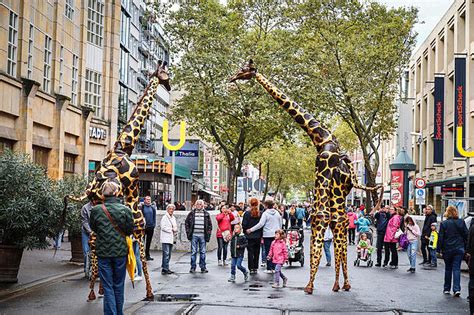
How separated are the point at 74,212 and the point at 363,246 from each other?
30.0 feet

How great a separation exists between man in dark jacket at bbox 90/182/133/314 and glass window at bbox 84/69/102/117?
2816 cm

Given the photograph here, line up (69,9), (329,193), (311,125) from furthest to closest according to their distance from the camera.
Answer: (69,9), (311,125), (329,193)

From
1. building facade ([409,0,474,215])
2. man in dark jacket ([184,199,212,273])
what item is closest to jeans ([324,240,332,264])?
man in dark jacket ([184,199,212,273])

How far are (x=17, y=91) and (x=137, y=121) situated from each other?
13289 mm

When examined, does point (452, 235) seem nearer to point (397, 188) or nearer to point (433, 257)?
point (433, 257)

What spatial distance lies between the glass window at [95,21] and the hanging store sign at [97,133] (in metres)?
4.53

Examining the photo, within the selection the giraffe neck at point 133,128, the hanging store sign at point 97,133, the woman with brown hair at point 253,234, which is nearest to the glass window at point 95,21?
the hanging store sign at point 97,133

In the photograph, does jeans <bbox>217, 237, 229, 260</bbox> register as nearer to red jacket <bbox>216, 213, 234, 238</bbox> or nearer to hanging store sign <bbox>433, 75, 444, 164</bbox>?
red jacket <bbox>216, 213, 234, 238</bbox>

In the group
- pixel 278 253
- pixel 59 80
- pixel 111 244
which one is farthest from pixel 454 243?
pixel 59 80

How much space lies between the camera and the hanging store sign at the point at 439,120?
155ft

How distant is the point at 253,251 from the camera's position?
18.9m

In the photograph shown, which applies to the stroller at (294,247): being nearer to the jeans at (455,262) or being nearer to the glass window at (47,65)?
the jeans at (455,262)

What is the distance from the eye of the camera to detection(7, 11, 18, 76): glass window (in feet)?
89.2

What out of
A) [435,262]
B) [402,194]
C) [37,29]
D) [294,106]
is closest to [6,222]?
[294,106]
